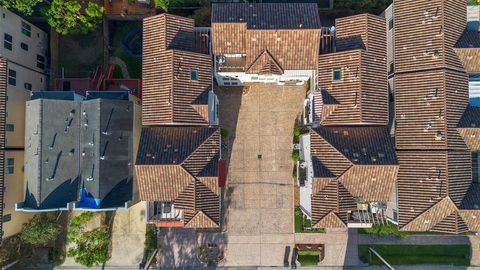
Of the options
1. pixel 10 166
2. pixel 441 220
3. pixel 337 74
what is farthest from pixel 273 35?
pixel 10 166

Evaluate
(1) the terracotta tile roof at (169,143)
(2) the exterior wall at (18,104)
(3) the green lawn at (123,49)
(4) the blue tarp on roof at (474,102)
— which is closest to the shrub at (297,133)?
(1) the terracotta tile roof at (169,143)

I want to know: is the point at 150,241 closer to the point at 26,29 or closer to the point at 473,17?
the point at 26,29

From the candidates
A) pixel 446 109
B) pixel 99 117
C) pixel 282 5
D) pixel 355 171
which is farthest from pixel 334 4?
pixel 99 117

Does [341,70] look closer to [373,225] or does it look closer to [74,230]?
[373,225]

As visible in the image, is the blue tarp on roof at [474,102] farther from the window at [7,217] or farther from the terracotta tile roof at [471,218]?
the window at [7,217]

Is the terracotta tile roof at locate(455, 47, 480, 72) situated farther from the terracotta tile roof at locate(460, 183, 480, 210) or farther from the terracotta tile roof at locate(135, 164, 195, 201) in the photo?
the terracotta tile roof at locate(135, 164, 195, 201)
